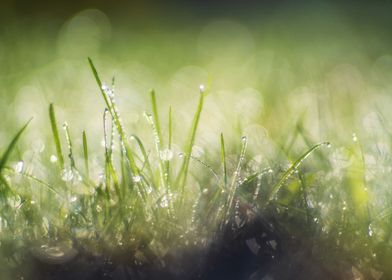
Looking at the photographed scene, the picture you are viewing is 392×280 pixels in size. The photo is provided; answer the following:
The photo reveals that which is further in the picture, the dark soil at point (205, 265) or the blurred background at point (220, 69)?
the blurred background at point (220, 69)

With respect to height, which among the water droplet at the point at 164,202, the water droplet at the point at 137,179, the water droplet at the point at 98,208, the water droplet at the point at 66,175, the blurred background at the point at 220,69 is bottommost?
the water droplet at the point at 164,202

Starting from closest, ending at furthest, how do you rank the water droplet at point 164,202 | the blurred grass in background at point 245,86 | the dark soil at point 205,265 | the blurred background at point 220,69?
the dark soil at point 205,265
the water droplet at point 164,202
the blurred grass in background at point 245,86
the blurred background at point 220,69

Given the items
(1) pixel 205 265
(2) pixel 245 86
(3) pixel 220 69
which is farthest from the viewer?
(3) pixel 220 69

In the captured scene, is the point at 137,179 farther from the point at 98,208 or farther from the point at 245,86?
the point at 245,86

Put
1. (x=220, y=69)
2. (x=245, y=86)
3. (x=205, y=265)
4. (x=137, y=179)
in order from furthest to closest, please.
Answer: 1. (x=220, y=69)
2. (x=245, y=86)
3. (x=137, y=179)
4. (x=205, y=265)

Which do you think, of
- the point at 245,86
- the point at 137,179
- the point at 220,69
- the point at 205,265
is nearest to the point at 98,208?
the point at 137,179

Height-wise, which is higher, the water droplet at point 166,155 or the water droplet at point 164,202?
the water droplet at point 166,155

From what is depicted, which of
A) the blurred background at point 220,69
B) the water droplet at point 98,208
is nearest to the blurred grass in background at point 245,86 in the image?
the blurred background at point 220,69

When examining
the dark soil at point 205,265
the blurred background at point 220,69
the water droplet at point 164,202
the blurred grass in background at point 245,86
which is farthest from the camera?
the blurred background at point 220,69

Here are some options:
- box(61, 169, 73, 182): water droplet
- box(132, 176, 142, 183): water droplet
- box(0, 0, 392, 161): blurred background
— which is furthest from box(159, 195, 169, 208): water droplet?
box(0, 0, 392, 161): blurred background

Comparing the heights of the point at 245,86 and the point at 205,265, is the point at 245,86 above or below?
above

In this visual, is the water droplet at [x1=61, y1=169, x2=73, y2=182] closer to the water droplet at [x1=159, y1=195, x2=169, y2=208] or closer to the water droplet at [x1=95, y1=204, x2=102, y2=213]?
the water droplet at [x1=95, y1=204, x2=102, y2=213]

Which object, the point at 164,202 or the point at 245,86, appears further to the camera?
the point at 245,86

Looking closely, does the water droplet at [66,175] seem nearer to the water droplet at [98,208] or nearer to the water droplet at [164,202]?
the water droplet at [98,208]
